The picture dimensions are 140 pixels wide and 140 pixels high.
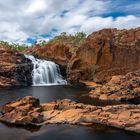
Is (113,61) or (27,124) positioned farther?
(113,61)

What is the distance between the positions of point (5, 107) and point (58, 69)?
5277 centimetres

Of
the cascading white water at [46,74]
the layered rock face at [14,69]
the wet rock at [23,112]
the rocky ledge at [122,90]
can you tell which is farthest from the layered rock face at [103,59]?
the wet rock at [23,112]

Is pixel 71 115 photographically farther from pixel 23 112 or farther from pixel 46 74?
pixel 46 74

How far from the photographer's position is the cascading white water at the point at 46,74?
86562 millimetres

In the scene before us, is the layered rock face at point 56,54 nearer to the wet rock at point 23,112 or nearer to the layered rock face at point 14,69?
the layered rock face at point 14,69

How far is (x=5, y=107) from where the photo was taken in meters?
41.8

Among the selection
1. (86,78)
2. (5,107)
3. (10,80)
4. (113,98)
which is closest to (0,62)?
(10,80)

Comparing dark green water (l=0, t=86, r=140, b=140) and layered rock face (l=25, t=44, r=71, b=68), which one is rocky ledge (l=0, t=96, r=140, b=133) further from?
layered rock face (l=25, t=44, r=71, b=68)

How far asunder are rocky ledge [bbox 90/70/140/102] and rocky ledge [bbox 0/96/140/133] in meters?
13.8

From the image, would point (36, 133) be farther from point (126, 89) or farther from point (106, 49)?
point (106, 49)

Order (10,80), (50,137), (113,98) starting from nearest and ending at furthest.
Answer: (50,137)
(113,98)
(10,80)

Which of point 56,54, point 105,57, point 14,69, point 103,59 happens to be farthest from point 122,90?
point 56,54

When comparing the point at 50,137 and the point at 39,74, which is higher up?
the point at 39,74

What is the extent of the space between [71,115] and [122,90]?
66.5ft
